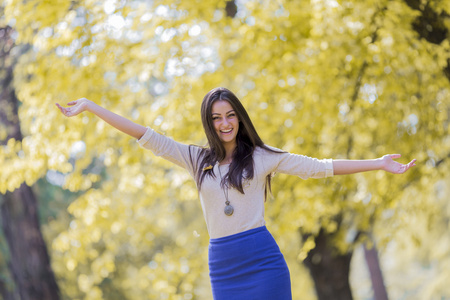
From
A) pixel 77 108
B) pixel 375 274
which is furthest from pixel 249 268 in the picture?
pixel 375 274

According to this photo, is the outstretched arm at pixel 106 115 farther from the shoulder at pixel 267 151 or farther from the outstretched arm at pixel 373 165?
the outstretched arm at pixel 373 165

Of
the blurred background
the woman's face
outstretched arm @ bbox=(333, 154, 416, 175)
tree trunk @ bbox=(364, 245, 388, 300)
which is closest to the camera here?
outstretched arm @ bbox=(333, 154, 416, 175)

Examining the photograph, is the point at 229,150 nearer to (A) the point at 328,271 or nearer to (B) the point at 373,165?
(B) the point at 373,165

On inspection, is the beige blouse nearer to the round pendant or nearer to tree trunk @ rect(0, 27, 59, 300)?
the round pendant

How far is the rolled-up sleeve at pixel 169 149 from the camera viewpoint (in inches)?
130

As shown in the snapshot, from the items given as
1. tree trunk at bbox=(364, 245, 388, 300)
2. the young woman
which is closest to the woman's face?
the young woman

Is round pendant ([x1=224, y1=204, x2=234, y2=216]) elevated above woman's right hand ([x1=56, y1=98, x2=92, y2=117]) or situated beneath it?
situated beneath

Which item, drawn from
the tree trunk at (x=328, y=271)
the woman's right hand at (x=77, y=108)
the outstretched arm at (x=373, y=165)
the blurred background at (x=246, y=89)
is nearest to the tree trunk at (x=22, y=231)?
the blurred background at (x=246, y=89)

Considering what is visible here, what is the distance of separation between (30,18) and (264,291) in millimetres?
4552

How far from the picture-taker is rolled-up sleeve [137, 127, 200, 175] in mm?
3297

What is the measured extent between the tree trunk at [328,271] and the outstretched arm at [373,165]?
21.4ft

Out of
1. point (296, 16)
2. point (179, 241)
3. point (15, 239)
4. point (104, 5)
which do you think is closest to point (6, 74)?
point (15, 239)

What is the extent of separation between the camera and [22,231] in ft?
32.4

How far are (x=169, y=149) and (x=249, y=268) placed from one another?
763mm
